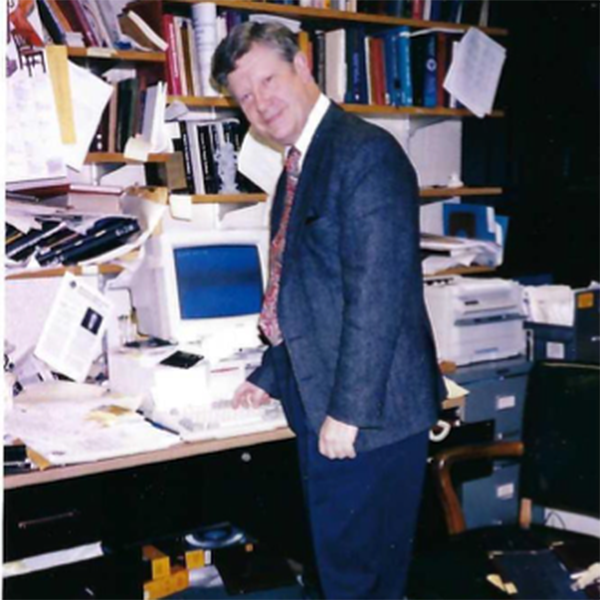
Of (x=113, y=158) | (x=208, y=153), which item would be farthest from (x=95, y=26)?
(x=208, y=153)

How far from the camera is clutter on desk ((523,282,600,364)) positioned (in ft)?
9.07

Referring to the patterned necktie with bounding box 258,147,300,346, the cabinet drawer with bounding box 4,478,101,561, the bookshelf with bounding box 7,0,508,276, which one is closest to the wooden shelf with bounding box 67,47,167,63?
the bookshelf with bounding box 7,0,508,276

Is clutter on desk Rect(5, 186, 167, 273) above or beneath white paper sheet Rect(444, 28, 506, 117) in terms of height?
beneath

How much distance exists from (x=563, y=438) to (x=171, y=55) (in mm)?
1588

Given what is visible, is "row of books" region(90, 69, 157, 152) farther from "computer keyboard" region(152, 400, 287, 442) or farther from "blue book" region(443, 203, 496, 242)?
"blue book" region(443, 203, 496, 242)

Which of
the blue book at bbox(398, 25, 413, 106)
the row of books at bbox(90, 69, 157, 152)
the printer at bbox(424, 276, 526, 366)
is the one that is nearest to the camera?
the row of books at bbox(90, 69, 157, 152)

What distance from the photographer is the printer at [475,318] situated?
2.67 m

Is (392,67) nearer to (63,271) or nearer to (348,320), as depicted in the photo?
(63,271)

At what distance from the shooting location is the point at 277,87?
1683 mm

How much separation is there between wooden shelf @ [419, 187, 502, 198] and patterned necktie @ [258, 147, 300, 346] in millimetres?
1145

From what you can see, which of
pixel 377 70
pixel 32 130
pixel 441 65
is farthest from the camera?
pixel 441 65

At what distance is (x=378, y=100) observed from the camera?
9.16 feet

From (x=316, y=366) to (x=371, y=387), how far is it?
0.52 ft

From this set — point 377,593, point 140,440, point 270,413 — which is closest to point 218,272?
point 270,413
